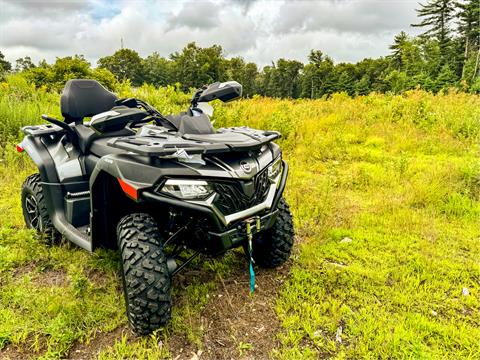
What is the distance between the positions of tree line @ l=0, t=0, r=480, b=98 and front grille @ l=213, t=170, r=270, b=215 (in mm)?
16985

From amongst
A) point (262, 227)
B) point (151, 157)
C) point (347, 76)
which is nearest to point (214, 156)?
point (151, 157)

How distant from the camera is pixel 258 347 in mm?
2080

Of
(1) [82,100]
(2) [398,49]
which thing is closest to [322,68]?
(2) [398,49]

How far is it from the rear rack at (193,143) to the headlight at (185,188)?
155 mm

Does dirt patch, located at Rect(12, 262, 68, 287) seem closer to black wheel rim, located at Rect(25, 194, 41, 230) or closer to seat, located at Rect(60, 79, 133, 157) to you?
black wheel rim, located at Rect(25, 194, 41, 230)

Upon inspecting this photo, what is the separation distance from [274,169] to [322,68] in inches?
2683

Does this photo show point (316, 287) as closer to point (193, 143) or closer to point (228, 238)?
point (228, 238)

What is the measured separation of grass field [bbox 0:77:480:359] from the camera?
6.84 feet

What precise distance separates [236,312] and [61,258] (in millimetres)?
1583

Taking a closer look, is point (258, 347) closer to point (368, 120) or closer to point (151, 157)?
point (151, 157)

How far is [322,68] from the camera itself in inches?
2586

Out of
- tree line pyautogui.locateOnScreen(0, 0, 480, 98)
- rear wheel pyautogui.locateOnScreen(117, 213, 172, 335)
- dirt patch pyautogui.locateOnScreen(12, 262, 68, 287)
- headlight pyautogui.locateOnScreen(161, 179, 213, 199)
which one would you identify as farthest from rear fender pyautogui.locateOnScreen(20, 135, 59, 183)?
tree line pyautogui.locateOnScreen(0, 0, 480, 98)

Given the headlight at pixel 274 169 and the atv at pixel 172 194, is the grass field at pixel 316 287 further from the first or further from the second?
the headlight at pixel 274 169

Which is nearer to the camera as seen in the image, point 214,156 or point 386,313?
point 214,156
